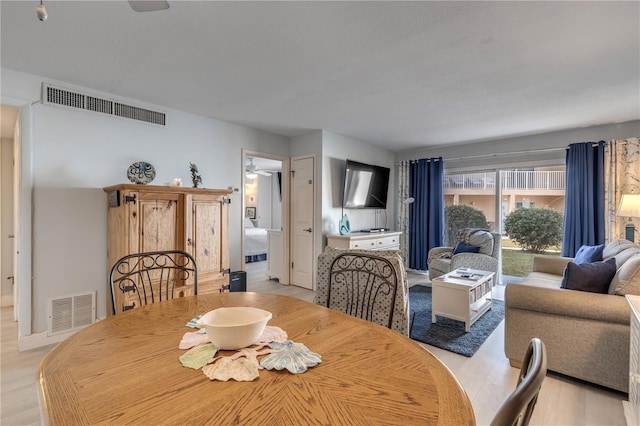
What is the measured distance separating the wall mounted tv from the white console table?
1.88ft

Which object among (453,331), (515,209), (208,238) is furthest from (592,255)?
(208,238)

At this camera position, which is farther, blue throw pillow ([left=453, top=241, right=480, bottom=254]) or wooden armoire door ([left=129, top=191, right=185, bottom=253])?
blue throw pillow ([left=453, top=241, right=480, bottom=254])

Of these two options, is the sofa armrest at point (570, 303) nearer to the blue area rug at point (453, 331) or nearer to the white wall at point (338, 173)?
the blue area rug at point (453, 331)

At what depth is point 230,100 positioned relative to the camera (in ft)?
10.6

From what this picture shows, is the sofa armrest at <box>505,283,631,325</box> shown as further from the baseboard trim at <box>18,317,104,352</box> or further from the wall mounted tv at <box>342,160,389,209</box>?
the baseboard trim at <box>18,317,104,352</box>

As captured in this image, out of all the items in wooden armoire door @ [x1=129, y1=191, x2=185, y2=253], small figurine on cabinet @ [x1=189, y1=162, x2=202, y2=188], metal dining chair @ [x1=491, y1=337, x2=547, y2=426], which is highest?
small figurine on cabinet @ [x1=189, y1=162, x2=202, y2=188]

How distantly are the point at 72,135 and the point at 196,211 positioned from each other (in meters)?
1.34

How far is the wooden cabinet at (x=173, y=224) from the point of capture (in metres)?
2.63

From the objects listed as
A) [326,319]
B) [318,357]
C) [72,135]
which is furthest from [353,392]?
[72,135]

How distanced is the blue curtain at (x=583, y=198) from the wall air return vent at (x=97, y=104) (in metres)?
5.41

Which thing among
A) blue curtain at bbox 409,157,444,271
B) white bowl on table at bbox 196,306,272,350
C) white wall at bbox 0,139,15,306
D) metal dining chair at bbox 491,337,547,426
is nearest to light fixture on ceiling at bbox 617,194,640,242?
blue curtain at bbox 409,157,444,271

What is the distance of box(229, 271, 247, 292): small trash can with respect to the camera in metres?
3.71

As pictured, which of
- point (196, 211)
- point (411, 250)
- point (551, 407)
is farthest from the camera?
point (411, 250)

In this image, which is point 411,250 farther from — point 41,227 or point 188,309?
point 41,227
